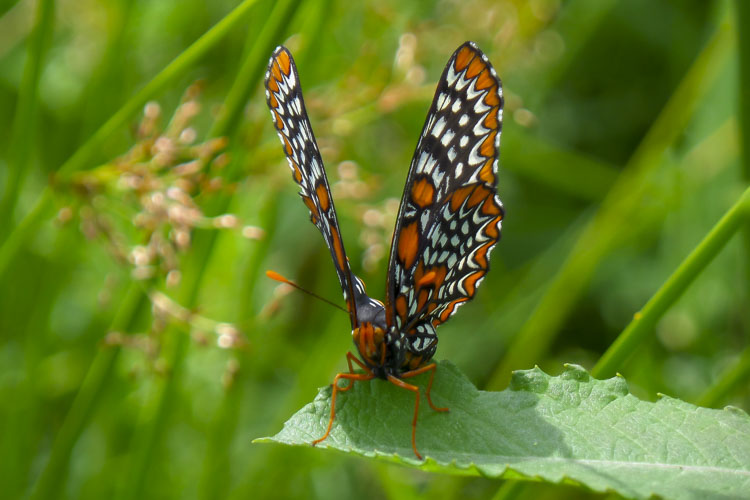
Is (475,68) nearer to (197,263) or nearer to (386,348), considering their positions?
(386,348)

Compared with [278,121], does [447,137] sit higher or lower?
higher

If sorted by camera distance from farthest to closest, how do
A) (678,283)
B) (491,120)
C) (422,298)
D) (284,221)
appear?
(284,221)
(422,298)
(491,120)
(678,283)

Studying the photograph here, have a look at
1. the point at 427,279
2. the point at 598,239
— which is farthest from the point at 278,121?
the point at 598,239

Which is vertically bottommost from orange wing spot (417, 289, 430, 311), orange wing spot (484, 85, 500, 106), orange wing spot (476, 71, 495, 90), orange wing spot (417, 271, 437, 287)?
orange wing spot (417, 289, 430, 311)

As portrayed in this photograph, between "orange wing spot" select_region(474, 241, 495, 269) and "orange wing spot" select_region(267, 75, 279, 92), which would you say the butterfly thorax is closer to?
"orange wing spot" select_region(474, 241, 495, 269)

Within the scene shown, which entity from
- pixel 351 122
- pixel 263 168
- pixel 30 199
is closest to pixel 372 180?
pixel 351 122

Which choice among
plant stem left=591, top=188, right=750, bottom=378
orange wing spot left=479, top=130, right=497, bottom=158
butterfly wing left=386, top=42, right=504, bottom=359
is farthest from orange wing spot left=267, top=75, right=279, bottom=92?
plant stem left=591, top=188, right=750, bottom=378
